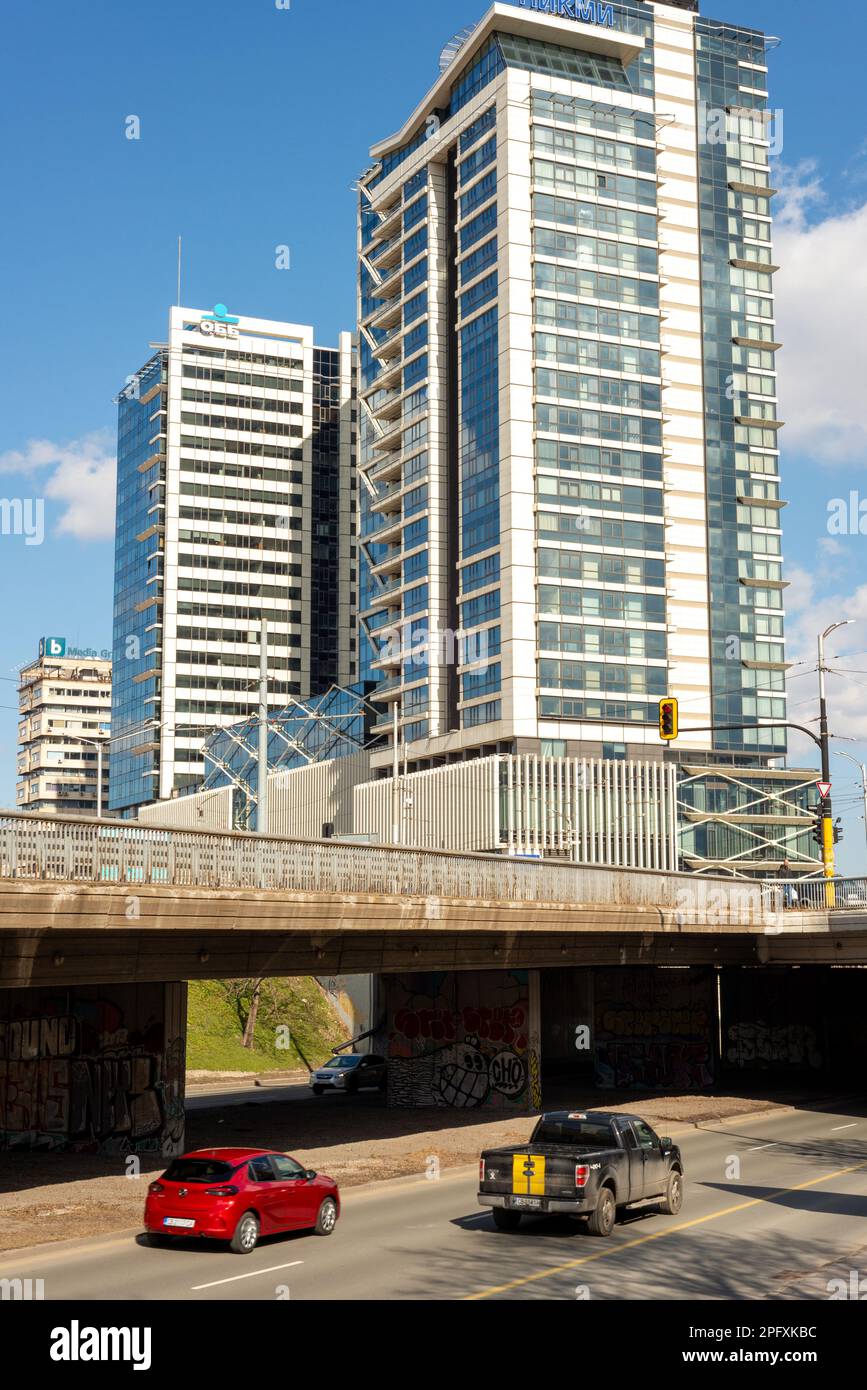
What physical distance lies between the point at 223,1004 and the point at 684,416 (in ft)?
202

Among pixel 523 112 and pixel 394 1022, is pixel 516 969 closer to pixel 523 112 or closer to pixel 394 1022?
pixel 394 1022

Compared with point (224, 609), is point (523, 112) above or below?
above

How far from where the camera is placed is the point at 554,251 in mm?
100000

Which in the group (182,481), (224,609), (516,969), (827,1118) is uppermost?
(182,481)

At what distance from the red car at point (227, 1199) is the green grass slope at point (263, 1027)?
3559cm

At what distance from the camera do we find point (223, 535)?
169250 mm

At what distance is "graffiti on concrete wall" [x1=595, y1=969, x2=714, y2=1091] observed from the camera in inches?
2168

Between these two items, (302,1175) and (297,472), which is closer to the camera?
(302,1175)

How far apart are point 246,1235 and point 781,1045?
141 feet

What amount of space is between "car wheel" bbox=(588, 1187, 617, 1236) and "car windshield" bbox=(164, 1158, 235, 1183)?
5.76 meters
